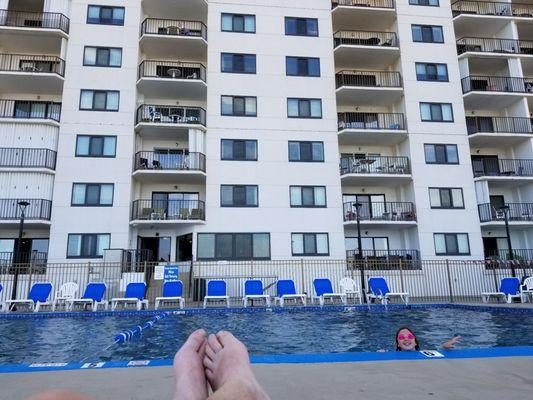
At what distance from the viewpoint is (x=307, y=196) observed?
22391 mm

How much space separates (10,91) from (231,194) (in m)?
14.0

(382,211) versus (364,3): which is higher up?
(364,3)

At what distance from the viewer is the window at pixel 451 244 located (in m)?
22.4

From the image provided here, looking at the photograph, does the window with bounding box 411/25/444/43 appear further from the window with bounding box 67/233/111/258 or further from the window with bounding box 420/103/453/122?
the window with bounding box 67/233/111/258

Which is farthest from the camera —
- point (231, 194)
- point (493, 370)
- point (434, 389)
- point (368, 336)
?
point (231, 194)

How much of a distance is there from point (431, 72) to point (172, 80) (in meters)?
15.6

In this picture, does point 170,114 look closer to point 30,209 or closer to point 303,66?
point 303,66

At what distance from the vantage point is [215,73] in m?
23.3

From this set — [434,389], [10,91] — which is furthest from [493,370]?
[10,91]

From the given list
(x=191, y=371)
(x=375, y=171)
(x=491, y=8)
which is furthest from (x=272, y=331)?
(x=491, y=8)

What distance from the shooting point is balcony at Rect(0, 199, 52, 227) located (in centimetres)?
2020

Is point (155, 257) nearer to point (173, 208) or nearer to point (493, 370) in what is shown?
point (173, 208)

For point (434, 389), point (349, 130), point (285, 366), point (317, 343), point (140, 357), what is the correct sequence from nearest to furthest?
point (434, 389)
point (285, 366)
point (140, 357)
point (317, 343)
point (349, 130)

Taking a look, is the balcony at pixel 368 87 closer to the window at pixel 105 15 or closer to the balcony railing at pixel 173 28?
the balcony railing at pixel 173 28
